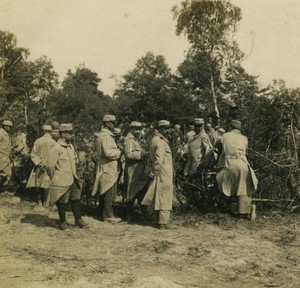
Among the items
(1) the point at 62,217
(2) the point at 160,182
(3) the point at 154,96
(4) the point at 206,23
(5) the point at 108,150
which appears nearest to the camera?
(1) the point at 62,217

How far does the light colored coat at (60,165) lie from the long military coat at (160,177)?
1319 mm

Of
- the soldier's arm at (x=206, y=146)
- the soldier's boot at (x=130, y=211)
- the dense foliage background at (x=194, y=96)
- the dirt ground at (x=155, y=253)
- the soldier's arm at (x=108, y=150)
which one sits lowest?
the dirt ground at (x=155, y=253)

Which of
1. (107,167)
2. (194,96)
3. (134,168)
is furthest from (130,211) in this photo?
(194,96)

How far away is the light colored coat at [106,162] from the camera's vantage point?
8.02 m

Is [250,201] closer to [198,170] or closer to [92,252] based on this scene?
[198,170]

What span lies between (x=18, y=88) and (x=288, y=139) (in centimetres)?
3708

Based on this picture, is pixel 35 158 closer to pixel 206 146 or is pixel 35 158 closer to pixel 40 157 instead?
pixel 40 157

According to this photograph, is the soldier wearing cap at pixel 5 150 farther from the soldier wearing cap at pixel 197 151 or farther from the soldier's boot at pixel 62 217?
the soldier wearing cap at pixel 197 151

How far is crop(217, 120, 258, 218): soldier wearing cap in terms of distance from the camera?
764 centimetres

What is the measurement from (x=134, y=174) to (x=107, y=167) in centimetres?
55

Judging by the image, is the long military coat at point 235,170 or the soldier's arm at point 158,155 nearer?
the soldier's arm at point 158,155

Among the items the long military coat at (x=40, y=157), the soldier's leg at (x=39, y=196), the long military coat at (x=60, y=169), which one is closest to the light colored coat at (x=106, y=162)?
the long military coat at (x=60, y=169)

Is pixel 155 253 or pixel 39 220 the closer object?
pixel 155 253

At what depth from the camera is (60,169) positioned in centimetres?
727
